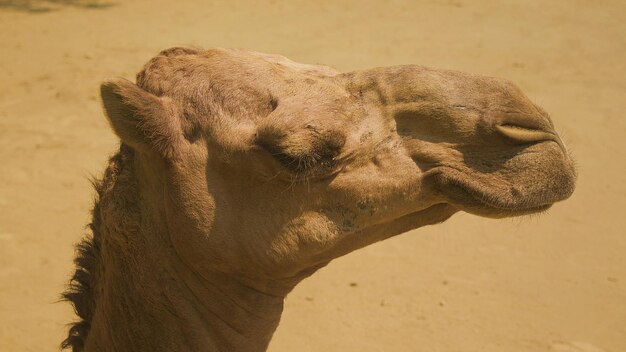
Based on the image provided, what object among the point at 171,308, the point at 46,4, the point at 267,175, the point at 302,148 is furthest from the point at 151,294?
the point at 46,4

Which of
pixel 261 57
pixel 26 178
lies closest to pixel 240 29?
pixel 26 178

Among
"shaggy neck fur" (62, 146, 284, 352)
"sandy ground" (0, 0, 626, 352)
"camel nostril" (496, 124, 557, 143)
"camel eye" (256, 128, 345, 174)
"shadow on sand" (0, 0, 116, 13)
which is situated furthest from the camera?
"shadow on sand" (0, 0, 116, 13)

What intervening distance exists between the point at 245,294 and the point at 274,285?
0.40 feet


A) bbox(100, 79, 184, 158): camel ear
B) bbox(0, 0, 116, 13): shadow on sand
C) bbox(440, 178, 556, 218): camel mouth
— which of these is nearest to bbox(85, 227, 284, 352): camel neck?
bbox(100, 79, 184, 158): camel ear

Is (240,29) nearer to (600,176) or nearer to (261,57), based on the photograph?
(600,176)

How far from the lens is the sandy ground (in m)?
5.10

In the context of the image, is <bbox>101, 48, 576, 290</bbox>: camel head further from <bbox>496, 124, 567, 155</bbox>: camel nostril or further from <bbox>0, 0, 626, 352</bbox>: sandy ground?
<bbox>0, 0, 626, 352</bbox>: sandy ground

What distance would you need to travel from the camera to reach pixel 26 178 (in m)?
6.84

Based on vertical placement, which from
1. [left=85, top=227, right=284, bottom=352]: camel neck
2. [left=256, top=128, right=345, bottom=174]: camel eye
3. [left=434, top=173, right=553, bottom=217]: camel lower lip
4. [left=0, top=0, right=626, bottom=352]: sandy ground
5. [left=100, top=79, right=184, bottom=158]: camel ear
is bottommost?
[left=0, top=0, right=626, bottom=352]: sandy ground

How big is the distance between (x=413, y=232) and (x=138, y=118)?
4128mm

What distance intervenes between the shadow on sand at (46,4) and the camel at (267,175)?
10510 mm

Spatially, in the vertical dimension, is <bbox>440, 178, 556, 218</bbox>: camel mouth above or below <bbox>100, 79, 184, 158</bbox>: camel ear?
below

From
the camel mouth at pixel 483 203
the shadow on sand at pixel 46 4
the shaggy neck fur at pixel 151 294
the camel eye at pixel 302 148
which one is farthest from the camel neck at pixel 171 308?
the shadow on sand at pixel 46 4

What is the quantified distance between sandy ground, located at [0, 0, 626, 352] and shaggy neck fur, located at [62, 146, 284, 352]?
7.43 ft
